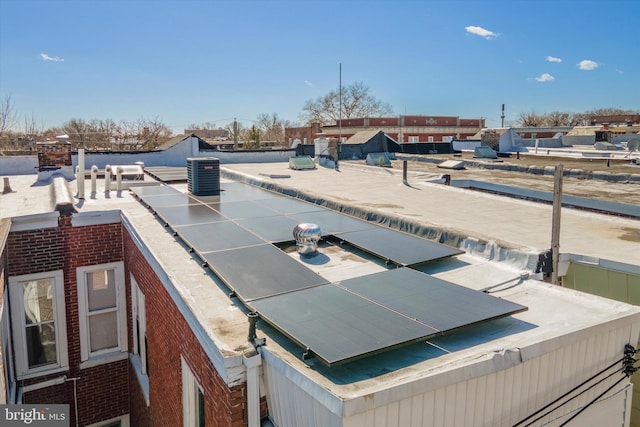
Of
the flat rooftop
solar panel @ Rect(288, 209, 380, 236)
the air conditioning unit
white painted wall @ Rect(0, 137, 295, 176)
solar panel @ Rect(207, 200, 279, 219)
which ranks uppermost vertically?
white painted wall @ Rect(0, 137, 295, 176)

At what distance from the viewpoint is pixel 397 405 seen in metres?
3.46

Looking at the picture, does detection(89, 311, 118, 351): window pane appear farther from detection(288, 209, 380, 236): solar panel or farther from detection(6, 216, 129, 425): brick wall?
detection(288, 209, 380, 236): solar panel

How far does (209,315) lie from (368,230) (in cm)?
348

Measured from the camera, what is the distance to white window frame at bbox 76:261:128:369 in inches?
410

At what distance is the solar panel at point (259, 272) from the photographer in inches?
203

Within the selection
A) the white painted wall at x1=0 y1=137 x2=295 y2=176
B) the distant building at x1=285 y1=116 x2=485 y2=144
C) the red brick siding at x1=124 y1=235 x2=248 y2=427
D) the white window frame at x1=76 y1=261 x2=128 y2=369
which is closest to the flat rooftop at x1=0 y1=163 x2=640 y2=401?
the red brick siding at x1=124 y1=235 x2=248 y2=427

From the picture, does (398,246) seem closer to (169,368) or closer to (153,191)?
(169,368)

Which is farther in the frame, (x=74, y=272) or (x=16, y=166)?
(x=16, y=166)

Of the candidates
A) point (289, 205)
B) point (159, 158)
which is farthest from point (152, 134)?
point (289, 205)

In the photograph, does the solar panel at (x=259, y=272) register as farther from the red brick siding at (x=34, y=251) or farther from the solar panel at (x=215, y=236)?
the red brick siding at (x=34, y=251)

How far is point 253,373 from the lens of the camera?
4.10m

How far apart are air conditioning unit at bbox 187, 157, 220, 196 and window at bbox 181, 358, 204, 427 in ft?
20.4

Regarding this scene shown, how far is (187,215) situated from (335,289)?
4836mm

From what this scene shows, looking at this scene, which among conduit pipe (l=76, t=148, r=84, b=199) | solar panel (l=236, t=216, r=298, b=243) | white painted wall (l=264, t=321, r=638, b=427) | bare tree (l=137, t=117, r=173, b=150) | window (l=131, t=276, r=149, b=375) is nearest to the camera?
white painted wall (l=264, t=321, r=638, b=427)
